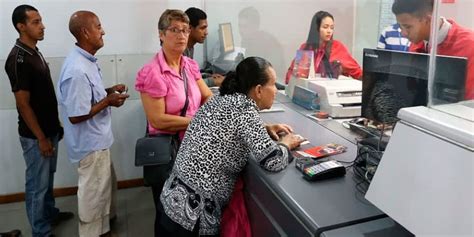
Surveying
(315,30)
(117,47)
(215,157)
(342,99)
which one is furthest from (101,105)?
(315,30)

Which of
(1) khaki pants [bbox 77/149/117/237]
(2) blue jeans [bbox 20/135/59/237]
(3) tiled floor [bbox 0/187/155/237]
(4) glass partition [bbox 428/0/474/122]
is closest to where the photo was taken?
(4) glass partition [bbox 428/0/474/122]

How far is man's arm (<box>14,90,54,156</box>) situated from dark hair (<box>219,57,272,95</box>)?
4.42 feet

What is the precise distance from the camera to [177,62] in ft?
6.78

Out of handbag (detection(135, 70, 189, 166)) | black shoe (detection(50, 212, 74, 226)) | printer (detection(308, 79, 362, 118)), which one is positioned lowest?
black shoe (detection(50, 212, 74, 226))

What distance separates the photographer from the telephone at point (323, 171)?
1.25 m

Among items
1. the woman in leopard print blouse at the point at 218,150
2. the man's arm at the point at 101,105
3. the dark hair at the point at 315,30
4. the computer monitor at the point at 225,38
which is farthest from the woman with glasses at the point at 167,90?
the dark hair at the point at 315,30

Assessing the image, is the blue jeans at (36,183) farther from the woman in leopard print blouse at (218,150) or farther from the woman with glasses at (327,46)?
the woman with glasses at (327,46)

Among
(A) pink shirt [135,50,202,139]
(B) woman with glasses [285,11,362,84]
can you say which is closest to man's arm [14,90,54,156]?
(A) pink shirt [135,50,202,139]

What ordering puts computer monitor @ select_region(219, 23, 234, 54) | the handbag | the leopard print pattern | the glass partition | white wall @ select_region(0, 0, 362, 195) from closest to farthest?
the glass partition < the leopard print pattern < the handbag < white wall @ select_region(0, 0, 362, 195) < computer monitor @ select_region(219, 23, 234, 54)

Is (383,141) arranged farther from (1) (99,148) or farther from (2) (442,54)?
(1) (99,148)

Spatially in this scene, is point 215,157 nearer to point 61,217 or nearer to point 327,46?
point 61,217

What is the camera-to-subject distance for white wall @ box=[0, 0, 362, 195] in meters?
2.88

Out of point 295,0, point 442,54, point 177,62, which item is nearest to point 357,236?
point 442,54

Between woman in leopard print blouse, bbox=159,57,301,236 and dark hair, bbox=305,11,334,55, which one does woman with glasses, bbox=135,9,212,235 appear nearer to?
woman in leopard print blouse, bbox=159,57,301,236
